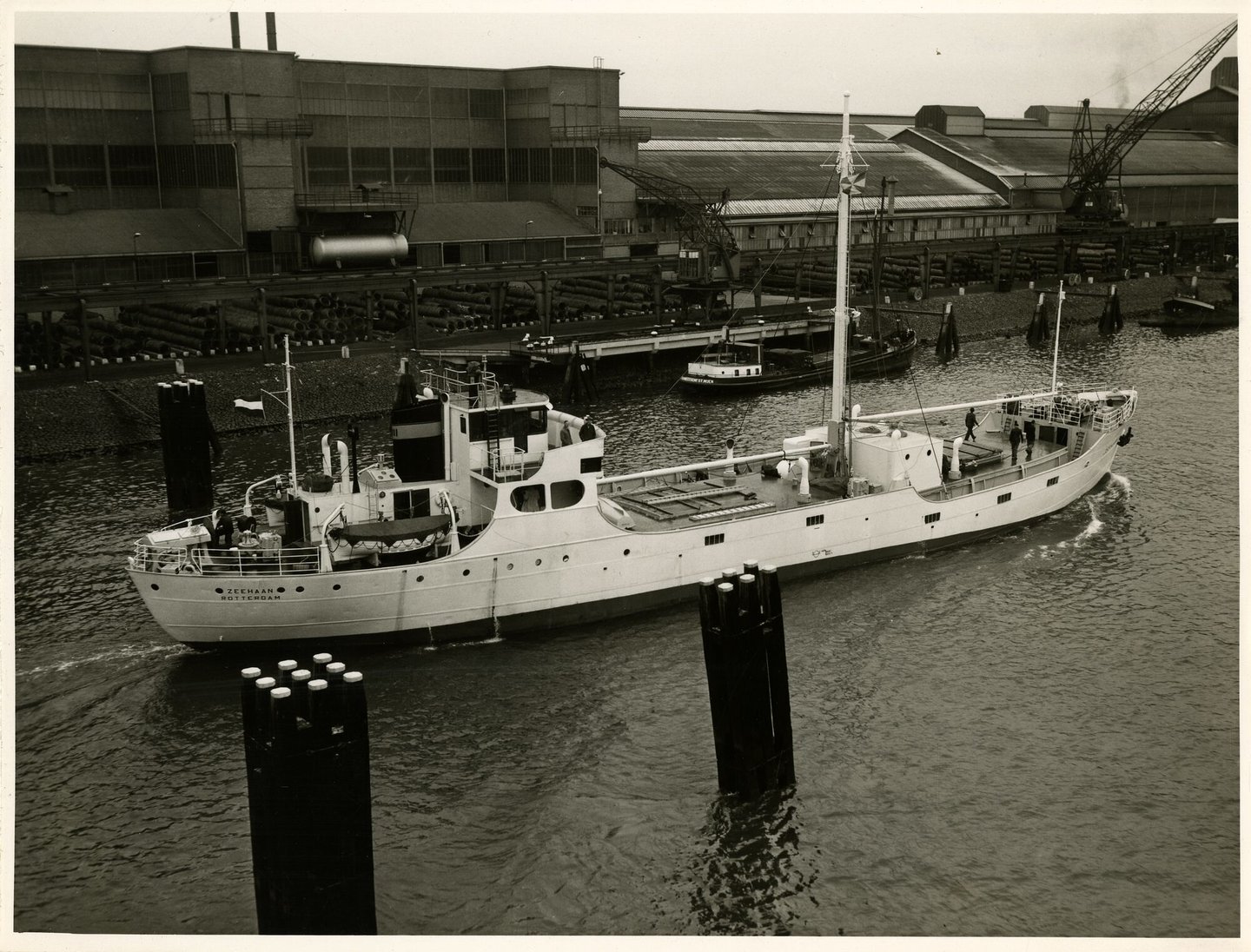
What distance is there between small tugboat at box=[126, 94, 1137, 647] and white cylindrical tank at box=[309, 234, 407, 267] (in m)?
39.3

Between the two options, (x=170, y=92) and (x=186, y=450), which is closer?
(x=186, y=450)

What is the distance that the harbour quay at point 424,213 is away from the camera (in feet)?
217

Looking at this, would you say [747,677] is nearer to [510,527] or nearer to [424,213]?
[510,527]

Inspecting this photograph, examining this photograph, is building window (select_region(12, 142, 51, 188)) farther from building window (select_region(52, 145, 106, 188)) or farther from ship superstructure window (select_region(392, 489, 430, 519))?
ship superstructure window (select_region(392, 489, 430, 519))

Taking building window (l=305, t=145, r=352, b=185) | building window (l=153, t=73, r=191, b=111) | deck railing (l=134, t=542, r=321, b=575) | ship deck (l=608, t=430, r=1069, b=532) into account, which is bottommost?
deck railing (l=134, t=542, r=321, b=575)

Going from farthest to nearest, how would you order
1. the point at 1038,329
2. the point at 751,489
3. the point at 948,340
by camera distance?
the point at 1038,329, the point at 948,340, the point at 751,489

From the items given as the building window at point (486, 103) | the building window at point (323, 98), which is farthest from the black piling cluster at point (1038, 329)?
the building window at point (323, 98)

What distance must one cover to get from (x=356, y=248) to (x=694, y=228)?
86.1 feet

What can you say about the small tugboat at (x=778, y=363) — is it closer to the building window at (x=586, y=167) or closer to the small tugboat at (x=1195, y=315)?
the building window at (x=586, y=167)

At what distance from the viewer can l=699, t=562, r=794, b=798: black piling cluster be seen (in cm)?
2377

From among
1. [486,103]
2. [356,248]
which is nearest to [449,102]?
[486,103]

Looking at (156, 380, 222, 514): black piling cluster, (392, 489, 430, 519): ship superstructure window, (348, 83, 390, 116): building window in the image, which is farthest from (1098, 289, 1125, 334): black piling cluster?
(392, 489, 430, 519): ship superstructure window

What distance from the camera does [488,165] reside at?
87188 millimetres

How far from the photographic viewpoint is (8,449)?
67.2 ft
